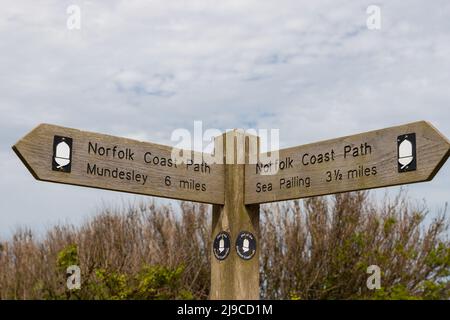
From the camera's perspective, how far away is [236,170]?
4.50 metres

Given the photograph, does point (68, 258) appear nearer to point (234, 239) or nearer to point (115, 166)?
point (234, 239)

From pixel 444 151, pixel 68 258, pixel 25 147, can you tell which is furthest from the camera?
pixel 68 258

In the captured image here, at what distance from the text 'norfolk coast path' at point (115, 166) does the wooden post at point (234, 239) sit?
0.25 ft

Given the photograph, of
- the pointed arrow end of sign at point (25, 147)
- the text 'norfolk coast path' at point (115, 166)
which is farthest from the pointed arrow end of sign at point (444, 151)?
the pointed arrow end of sign at point (25, 147)

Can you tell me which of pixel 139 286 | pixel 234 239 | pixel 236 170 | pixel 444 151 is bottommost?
pixel 139 286

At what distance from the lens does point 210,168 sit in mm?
4438

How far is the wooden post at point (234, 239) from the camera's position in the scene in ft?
14.5

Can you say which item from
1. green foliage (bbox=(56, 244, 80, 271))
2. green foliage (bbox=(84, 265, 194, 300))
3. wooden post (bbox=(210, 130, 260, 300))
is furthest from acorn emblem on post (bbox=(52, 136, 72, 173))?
green foliage (bbox=(56, 244, 80, 271))

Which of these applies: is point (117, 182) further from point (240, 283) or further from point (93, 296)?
point (93, 296)

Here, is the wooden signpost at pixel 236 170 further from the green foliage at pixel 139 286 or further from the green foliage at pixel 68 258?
the green foliage at pixel 68 258

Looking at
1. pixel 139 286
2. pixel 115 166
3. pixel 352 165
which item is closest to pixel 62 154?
pixel 115 166

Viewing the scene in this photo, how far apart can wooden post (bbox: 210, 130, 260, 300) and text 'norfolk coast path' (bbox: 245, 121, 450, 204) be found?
0.09 metres

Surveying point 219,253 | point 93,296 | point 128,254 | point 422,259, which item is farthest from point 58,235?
point 219,253

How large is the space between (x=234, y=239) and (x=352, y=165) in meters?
1.06
